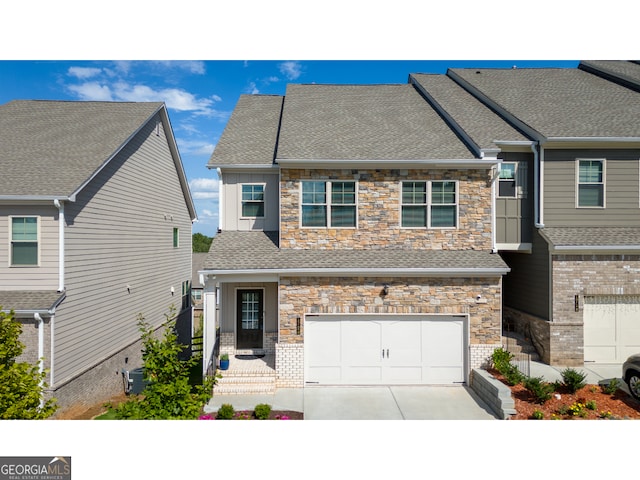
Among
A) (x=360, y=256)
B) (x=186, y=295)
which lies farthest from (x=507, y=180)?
(x=186, y=295)

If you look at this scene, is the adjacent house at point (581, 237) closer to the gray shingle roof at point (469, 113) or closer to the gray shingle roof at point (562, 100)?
the gray shingle roof at point (562, 100)

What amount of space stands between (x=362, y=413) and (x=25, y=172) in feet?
33.1

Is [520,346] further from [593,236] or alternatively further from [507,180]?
[507,180]

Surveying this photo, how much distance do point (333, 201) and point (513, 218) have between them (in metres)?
5.76

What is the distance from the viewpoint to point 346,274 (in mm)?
10133

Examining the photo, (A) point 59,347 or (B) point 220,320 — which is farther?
(B) point 220,320

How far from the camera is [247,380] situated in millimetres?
9867

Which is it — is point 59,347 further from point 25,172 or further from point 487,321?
point 487,321

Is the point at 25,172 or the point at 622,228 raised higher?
the point at 25,172

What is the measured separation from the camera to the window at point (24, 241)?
8.92 metres

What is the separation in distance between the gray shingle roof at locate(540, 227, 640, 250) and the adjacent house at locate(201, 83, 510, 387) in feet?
6.19

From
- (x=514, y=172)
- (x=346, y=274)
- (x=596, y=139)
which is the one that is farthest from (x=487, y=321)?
(x=596, y=139)

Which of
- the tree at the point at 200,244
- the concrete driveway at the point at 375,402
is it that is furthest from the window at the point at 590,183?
the tree at the point at 200,244

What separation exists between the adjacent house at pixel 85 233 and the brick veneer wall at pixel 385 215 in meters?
4.70
